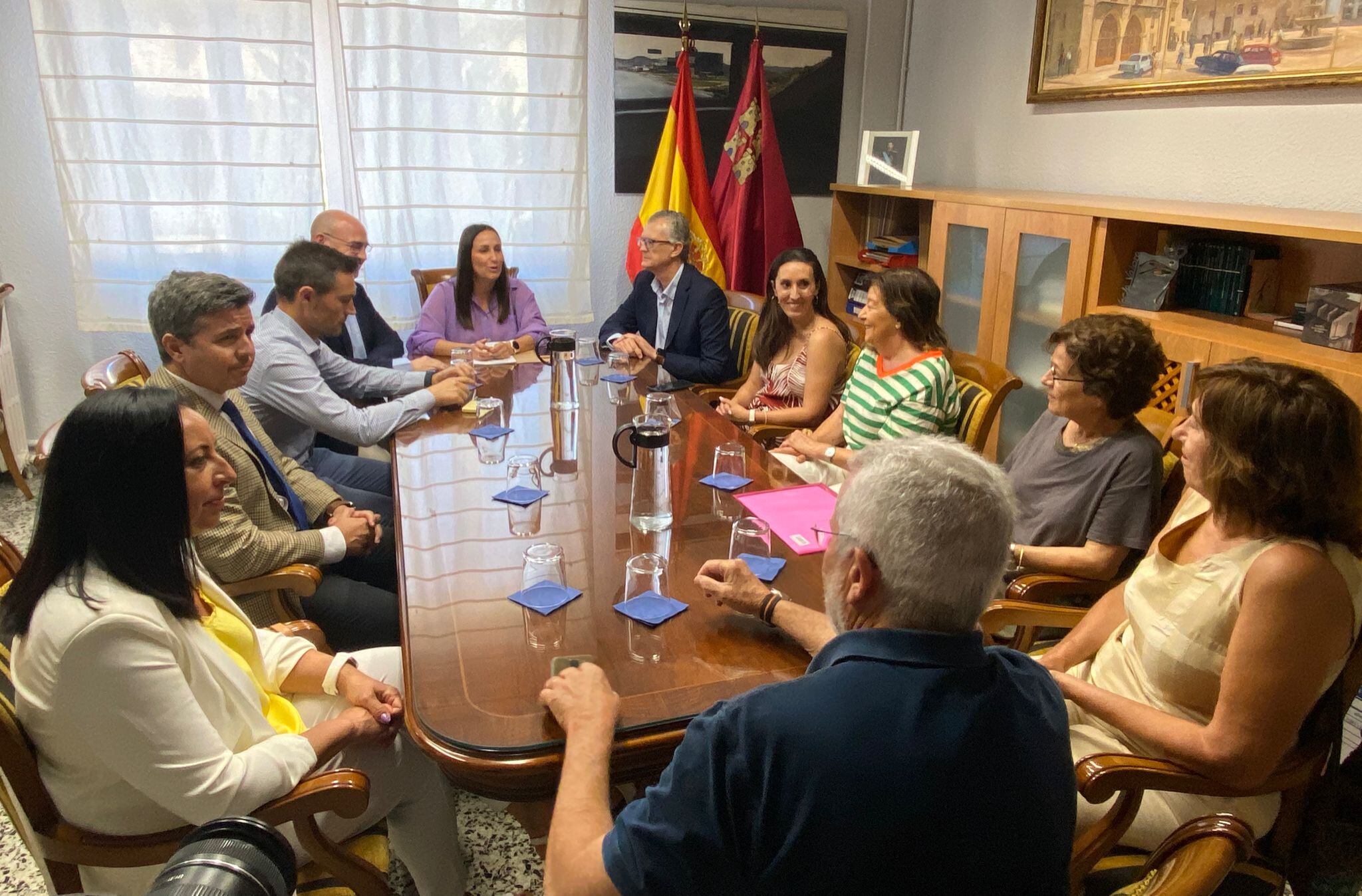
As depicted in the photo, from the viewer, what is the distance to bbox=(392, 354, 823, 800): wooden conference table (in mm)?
1189

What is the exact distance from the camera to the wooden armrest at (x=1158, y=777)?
1275mm

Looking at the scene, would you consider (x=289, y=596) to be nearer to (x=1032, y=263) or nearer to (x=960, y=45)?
(x=1032, y=263)

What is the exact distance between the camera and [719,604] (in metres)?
1.49

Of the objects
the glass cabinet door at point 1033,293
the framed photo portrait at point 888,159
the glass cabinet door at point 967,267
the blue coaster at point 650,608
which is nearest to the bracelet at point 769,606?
the blue coaster at point 650,608

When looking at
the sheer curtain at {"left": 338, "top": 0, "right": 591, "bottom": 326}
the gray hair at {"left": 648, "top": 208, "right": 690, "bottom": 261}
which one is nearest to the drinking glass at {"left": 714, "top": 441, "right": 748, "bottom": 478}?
the gray hair at {"left": 648, "top": 208, "right": 690, "bottom": 261}

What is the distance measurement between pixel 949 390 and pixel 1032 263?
995 mm

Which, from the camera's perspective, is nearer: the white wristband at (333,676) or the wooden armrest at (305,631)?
the white wristband at (333,676)

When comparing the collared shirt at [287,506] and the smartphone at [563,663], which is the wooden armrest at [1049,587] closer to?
the smartphone at [563,663]

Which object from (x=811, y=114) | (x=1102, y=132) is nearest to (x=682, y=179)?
(x=811, y=114)

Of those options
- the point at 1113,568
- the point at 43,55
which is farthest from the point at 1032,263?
the point at 43,55

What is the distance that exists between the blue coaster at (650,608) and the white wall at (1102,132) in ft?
7.79

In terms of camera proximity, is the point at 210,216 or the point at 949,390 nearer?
the point at 949,390

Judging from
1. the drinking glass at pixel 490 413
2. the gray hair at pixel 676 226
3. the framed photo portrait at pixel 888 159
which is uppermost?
the framed photo portrait at pixel 888 159

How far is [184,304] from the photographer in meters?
1.93
